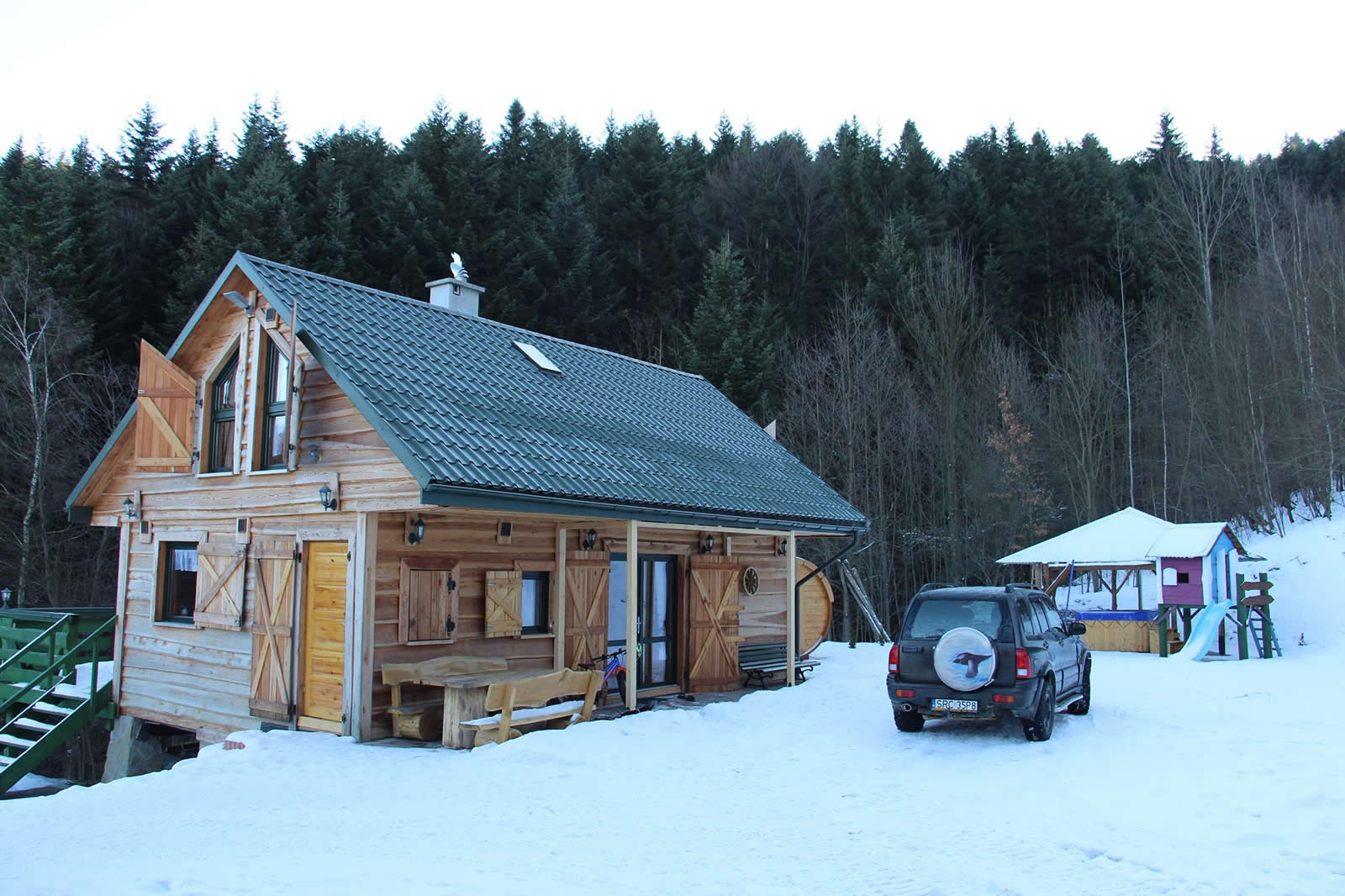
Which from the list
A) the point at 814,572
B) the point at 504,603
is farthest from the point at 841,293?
the point at 504,603

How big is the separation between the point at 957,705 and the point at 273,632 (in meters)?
8.43

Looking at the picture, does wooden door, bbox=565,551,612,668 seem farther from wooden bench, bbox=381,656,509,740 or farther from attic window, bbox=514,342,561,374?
attic window, bbox=514,342,561,374

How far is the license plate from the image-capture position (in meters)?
10.9

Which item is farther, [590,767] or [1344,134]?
[1344,134]

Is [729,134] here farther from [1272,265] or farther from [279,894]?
[279,894]

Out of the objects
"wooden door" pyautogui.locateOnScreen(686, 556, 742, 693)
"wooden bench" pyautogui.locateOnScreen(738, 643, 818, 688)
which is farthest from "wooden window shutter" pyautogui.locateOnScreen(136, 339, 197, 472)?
"wooden bench" pyautogui.locateOnScreen(738, 643, 818, 688)

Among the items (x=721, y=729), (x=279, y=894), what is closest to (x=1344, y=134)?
(x=721, y=729)

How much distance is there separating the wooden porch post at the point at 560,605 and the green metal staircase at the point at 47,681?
7370mm

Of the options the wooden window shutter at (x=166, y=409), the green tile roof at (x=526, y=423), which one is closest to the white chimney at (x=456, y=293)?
the green tile roof at (x=526, y=423)

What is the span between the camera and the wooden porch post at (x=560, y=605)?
1341cm

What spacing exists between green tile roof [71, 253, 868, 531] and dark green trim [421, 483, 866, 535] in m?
0.02

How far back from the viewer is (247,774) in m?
9.57

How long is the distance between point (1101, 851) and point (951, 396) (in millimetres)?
28327

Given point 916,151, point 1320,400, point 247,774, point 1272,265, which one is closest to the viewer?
point 247,774
